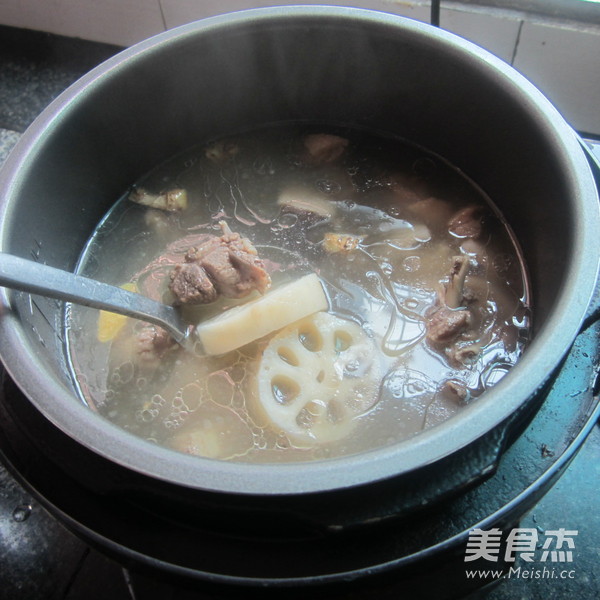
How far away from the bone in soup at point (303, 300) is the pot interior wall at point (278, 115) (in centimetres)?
6

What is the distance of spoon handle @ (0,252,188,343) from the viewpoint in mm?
947

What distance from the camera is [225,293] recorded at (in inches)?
48.3

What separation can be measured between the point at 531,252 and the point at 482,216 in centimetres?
16

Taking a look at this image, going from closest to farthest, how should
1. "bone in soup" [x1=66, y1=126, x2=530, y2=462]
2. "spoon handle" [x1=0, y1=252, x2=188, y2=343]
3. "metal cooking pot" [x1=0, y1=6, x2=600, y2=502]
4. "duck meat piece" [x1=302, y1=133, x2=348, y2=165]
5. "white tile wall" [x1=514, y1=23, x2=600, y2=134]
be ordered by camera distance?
"metal cooking pot" [x1=0, y1=6, x2=600, y2=502], "spoon handle" [x1=0, y1=252, x2=188, y2=343], "bone in soup" [x1=66, y1=126, x2=530, y2=462], "duck meat piece" [x1=302, y1=133, x2=348, y2=165], "white tile wall" [x1=514, y1=23, x2=600, y2=134]

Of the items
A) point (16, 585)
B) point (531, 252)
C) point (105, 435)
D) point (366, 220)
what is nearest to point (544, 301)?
point (531, 252)

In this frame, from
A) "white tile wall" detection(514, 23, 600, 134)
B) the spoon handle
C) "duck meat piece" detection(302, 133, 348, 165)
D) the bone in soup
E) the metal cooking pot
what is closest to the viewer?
the metal cooking pot

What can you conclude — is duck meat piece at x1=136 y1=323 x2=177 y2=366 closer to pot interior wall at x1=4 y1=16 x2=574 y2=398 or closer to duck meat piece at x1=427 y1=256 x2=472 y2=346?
pot interior wall at x1=4 y1=16 x2=574 y2=398

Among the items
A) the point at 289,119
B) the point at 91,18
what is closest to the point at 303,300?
the point at 289,119

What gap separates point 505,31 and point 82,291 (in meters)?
1.36

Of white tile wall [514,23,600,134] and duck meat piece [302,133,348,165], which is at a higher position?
white tile wall [514,23,600,134]

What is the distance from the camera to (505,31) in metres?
1.78

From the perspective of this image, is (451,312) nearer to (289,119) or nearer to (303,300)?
(303,300)

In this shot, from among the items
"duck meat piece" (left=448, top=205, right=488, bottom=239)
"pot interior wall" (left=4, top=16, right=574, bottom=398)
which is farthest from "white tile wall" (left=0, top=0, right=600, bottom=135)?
"duck meat piece" (left=448, top=205, right=488, bottom=239)

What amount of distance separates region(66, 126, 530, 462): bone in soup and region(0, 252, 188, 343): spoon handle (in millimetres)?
42
